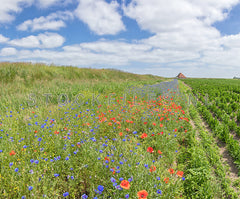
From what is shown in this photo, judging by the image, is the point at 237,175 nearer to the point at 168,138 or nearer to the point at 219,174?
the point at 219,174

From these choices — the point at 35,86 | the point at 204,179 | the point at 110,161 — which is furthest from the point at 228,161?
the point at 35,86

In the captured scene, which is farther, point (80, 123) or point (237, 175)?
point (80, 123)

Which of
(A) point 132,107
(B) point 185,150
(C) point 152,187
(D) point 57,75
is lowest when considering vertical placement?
(B) point 185,150

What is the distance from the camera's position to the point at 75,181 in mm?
2494

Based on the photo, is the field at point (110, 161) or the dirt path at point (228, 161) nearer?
the field at point (110, 161)

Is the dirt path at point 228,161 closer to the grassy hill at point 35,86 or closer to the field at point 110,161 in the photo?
the field at point 110,161

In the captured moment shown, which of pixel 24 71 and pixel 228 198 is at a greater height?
pixel 24 71

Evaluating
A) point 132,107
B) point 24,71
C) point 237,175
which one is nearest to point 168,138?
point 237,175

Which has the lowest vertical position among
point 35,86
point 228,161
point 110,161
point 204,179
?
point 228,161

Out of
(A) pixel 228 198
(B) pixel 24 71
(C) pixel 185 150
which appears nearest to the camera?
(A) pixel 228 198

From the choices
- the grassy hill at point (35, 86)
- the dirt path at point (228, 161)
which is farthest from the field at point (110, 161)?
the grassy hill at point (35, 86)

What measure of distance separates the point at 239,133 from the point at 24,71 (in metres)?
12.9

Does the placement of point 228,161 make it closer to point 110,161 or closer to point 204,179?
point 204,179

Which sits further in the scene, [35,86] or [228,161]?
[35,86]
